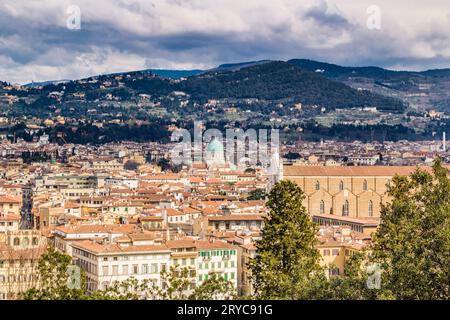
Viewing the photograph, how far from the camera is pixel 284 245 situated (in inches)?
732

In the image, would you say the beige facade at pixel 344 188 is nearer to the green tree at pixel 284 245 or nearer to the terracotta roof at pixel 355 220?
the terracotta roof at pixel 355 220

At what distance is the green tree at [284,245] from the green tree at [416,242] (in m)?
1.31

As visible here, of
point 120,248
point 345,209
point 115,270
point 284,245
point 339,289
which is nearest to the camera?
point 339,289

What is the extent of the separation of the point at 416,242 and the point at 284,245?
10.2 ft

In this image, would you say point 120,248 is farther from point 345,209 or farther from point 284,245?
point 345,209

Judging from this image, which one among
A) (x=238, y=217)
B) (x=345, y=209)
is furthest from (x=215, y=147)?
(x=238, y=217)

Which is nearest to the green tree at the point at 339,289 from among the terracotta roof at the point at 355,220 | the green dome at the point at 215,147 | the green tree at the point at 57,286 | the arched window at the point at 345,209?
the green tree at the point at 57,286

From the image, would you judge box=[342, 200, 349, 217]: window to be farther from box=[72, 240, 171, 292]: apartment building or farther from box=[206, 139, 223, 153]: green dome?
box=[206, 139, 223, 153]: green dome

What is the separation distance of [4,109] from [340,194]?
138481 millimetres

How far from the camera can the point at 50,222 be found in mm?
42594

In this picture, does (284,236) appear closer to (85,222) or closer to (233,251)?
(233,251)

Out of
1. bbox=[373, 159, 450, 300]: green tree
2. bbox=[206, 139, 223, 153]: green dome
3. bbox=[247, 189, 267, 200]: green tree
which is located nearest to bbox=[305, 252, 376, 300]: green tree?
bbox=[373, 159, 450, 300]: green tree
